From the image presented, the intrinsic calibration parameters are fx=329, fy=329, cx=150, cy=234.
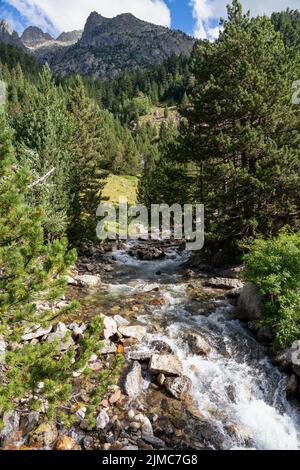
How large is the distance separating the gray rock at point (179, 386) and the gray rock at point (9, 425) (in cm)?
454

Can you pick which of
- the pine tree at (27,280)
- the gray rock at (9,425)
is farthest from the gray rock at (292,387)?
the gray rock at (9,425)

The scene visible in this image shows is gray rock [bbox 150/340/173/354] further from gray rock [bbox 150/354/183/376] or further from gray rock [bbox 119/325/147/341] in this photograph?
gray rock [bbox 119/325/147/341]

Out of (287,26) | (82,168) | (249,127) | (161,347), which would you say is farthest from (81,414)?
(287,26)

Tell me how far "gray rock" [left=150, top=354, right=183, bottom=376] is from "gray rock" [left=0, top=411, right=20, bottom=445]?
172 inches

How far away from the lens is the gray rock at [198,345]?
12.6 meters

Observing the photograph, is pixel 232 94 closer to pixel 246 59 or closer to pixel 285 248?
pixel 246 59

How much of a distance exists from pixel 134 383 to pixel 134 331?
3072 millimetres

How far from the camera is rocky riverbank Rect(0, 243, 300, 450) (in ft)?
28.8

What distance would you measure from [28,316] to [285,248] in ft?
35.5

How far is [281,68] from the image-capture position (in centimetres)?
2077

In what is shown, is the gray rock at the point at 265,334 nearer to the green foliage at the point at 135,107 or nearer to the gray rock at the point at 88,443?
the gray rock at the point at 88,443

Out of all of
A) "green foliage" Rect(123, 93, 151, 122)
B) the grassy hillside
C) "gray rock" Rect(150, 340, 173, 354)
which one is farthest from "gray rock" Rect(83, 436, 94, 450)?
"green foliage" Rect(123, 93, 151, 122)
